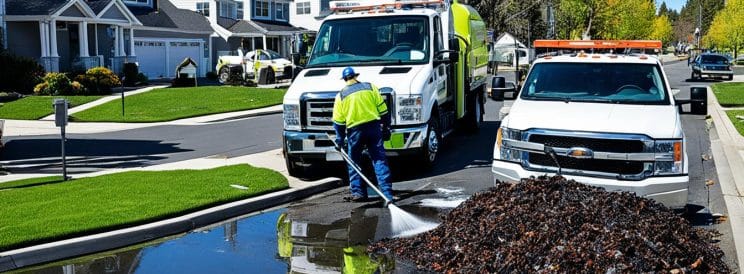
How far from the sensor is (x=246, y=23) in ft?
181

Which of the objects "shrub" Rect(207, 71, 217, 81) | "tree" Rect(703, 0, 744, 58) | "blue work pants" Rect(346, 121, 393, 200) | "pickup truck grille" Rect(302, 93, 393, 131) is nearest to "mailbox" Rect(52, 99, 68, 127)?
"pickup truck grille" Rect(302, 93, 393, 131)

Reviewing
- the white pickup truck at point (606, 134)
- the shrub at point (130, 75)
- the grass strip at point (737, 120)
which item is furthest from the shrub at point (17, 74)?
the white pickup truck at point (606, 134)

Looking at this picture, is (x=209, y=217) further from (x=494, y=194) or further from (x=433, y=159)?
(x=433, y=159)

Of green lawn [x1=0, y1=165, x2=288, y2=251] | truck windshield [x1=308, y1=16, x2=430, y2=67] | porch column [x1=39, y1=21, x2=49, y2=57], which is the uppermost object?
porch column [x1=39, y1=21, x2=49, y2=57]

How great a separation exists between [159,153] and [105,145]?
2.22 m

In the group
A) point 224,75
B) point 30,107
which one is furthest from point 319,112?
point 224,75

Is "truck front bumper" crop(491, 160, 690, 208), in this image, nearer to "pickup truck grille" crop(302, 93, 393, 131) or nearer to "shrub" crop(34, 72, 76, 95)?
"pickup truck grille" crop(302, 93, 393, 131)

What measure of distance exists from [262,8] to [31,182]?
163ft

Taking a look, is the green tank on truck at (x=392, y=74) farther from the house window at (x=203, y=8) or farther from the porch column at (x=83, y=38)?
the house window at (x=203, y=8)

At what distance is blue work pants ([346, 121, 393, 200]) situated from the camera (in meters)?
9.68

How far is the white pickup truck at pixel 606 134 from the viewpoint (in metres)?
7.91

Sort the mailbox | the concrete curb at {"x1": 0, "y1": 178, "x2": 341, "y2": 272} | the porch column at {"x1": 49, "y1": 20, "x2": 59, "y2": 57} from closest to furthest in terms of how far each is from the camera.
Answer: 1. the concrete curb at {"x1": 0, "y1": 178, "x2": 341, "y2": 272}
2. the mailbox
3. the porch column at {"x1": 49, "y1": 20, "x2": 59, "y2": 57}

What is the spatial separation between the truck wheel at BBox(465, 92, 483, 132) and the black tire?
424cm

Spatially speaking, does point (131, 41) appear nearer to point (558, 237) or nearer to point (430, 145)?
point (430, 145)
